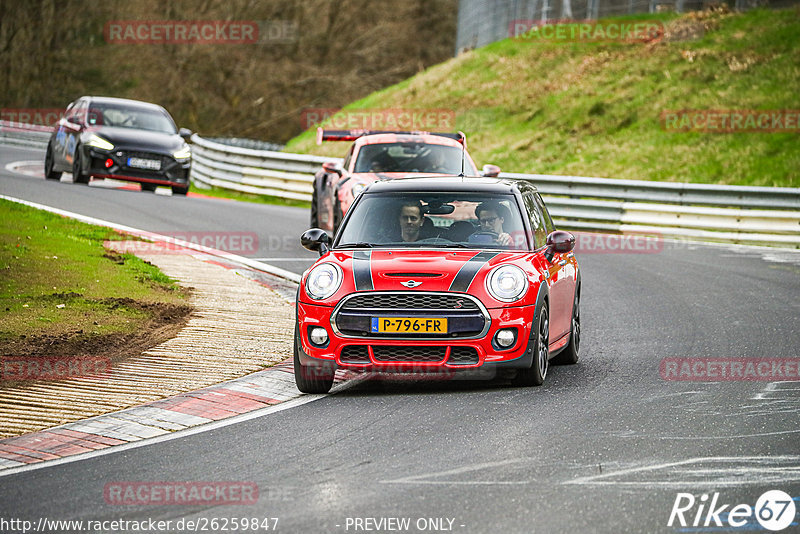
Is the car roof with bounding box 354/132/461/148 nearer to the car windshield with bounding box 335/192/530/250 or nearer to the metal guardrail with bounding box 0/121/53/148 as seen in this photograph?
the car windshield with bounding box 335/192/530/250

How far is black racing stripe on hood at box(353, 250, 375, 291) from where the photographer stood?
8.75 meters

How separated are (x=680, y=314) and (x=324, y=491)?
764 centimetres

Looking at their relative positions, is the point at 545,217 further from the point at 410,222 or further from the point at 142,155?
the point at 142,155

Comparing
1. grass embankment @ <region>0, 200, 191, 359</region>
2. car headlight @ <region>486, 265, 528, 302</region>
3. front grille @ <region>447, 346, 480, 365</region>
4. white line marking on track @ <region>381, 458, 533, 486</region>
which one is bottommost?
grass embankment @ <region>0, 200, 191, 359</region>

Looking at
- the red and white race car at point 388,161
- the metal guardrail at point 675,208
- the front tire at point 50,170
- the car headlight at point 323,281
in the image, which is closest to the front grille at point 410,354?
the car headlight at point 323,281

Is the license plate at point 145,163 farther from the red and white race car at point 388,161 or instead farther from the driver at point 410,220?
the driver at point 410,220

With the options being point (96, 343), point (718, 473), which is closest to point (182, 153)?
point (96, 343)

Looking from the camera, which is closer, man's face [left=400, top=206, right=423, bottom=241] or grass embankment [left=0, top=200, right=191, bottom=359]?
man's face [left=400, top=206, right=423, bottom=241]

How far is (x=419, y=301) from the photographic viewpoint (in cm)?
866

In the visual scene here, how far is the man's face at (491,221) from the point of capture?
9727 mm

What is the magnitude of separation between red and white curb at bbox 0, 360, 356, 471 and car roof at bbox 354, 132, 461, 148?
8.15 m

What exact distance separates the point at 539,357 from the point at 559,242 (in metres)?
1.11

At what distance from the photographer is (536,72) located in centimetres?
4075

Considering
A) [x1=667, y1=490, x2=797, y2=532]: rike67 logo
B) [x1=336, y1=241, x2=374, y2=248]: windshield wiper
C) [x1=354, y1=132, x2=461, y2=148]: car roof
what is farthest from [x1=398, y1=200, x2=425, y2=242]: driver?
[x1=354, y1=132, x2=461, y2=148]: car roof
